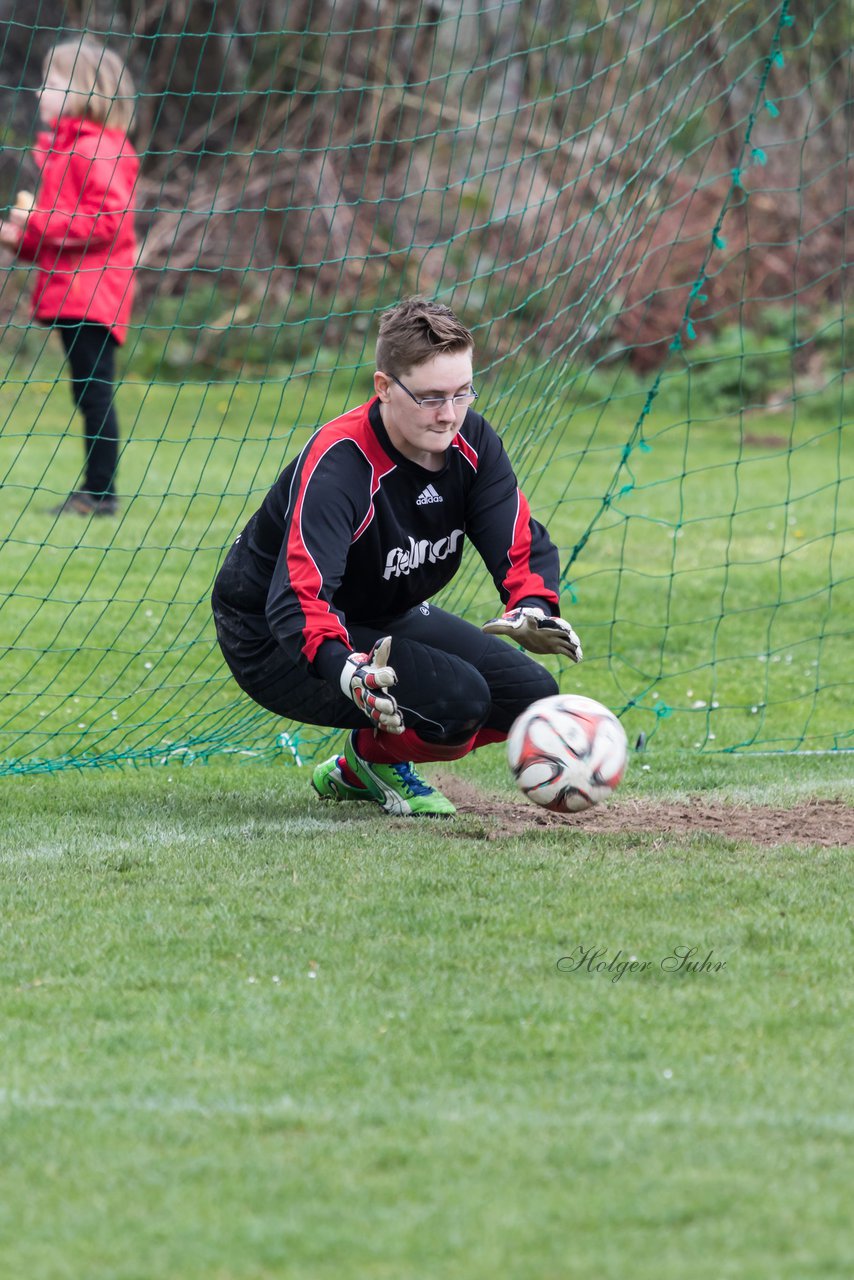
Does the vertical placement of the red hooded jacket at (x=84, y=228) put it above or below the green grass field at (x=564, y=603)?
above

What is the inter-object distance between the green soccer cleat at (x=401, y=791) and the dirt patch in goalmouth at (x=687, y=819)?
106 millimetres

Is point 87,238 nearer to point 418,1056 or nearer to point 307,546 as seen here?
point 307,546

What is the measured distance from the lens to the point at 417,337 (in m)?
4.23

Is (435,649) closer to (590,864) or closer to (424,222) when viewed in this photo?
(590,864)

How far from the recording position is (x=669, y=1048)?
2.97 m

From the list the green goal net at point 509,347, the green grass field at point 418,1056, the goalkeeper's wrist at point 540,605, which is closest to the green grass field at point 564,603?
the green goal net at point 509,347

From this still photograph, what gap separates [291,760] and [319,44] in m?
11.1

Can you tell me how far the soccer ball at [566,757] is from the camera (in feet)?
13.6

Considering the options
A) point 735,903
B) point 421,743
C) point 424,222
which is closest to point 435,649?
point 421,743

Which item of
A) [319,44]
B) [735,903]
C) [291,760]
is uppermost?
[319,44]

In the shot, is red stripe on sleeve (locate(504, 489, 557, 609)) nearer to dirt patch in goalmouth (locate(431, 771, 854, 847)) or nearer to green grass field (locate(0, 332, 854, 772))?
dirt patch in goalmouth (locate(431, 771, 854, 847))

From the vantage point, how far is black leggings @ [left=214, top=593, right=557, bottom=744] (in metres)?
4.47

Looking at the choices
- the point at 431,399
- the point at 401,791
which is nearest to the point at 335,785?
the point at 401,791

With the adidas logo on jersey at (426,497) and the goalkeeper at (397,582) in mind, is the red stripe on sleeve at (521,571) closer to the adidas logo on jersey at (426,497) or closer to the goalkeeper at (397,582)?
the goalkeeper at (397,582)
